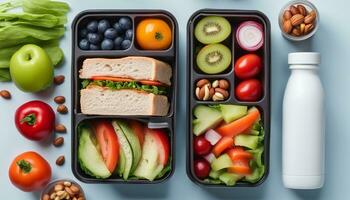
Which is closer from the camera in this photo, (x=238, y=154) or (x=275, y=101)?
(x=238, y=154)

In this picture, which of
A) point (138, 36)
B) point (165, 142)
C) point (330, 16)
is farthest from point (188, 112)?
point (330, 16)

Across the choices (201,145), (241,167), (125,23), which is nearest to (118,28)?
(125,23)

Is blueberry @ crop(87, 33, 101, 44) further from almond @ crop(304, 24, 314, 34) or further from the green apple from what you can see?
almond @ crop(304, 24, 314, 34)

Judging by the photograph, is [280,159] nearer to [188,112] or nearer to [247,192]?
[247,192]

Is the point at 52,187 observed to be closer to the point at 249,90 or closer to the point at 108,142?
the point at 108,142

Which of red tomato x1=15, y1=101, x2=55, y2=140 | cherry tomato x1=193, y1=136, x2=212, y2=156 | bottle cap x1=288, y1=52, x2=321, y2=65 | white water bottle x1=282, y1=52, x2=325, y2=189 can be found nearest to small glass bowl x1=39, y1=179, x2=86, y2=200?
red tomato x1=15, y1=101, x2=55, y2=140

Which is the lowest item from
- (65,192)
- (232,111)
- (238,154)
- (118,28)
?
(65,192)

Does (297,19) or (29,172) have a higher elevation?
(297,19)

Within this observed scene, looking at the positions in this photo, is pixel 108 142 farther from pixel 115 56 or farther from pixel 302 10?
pixel 302 10
